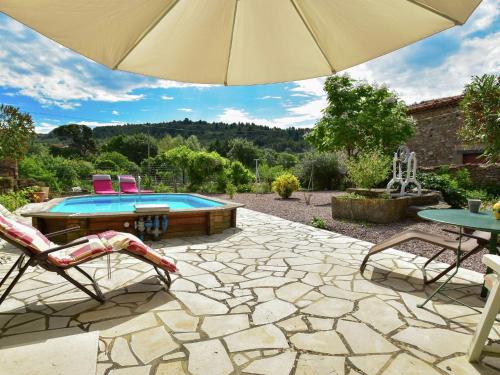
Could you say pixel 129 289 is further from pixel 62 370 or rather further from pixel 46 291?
pixel 62 370

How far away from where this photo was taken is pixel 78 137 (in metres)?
38.6

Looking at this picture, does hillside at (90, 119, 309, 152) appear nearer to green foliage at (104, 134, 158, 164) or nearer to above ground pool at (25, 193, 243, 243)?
green foliage at (104, 134, 158, 164)

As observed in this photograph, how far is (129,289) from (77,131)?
41.9 metres

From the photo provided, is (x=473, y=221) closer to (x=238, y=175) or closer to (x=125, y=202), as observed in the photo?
(x=125, y=202)

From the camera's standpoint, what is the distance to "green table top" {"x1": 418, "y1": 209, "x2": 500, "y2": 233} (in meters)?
2.37

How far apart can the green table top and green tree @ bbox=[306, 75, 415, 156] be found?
348 inches

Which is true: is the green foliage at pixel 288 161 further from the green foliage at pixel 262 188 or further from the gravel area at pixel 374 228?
the gravel area at pixel 374 228

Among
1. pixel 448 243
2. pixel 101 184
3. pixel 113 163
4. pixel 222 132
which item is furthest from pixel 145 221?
pixel 222 132

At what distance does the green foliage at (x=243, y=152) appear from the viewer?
33.7m

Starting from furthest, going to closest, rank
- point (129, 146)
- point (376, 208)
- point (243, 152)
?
point (129, 146) → point (243, 152) → point (376, 208)

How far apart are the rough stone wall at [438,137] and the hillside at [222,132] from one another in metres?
26.7

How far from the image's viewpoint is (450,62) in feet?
26.3

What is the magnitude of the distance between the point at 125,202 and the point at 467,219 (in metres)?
9.11

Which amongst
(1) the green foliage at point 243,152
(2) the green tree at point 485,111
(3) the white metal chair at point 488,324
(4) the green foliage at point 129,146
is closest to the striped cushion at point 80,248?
(3) the white metal chair at point 488,324
